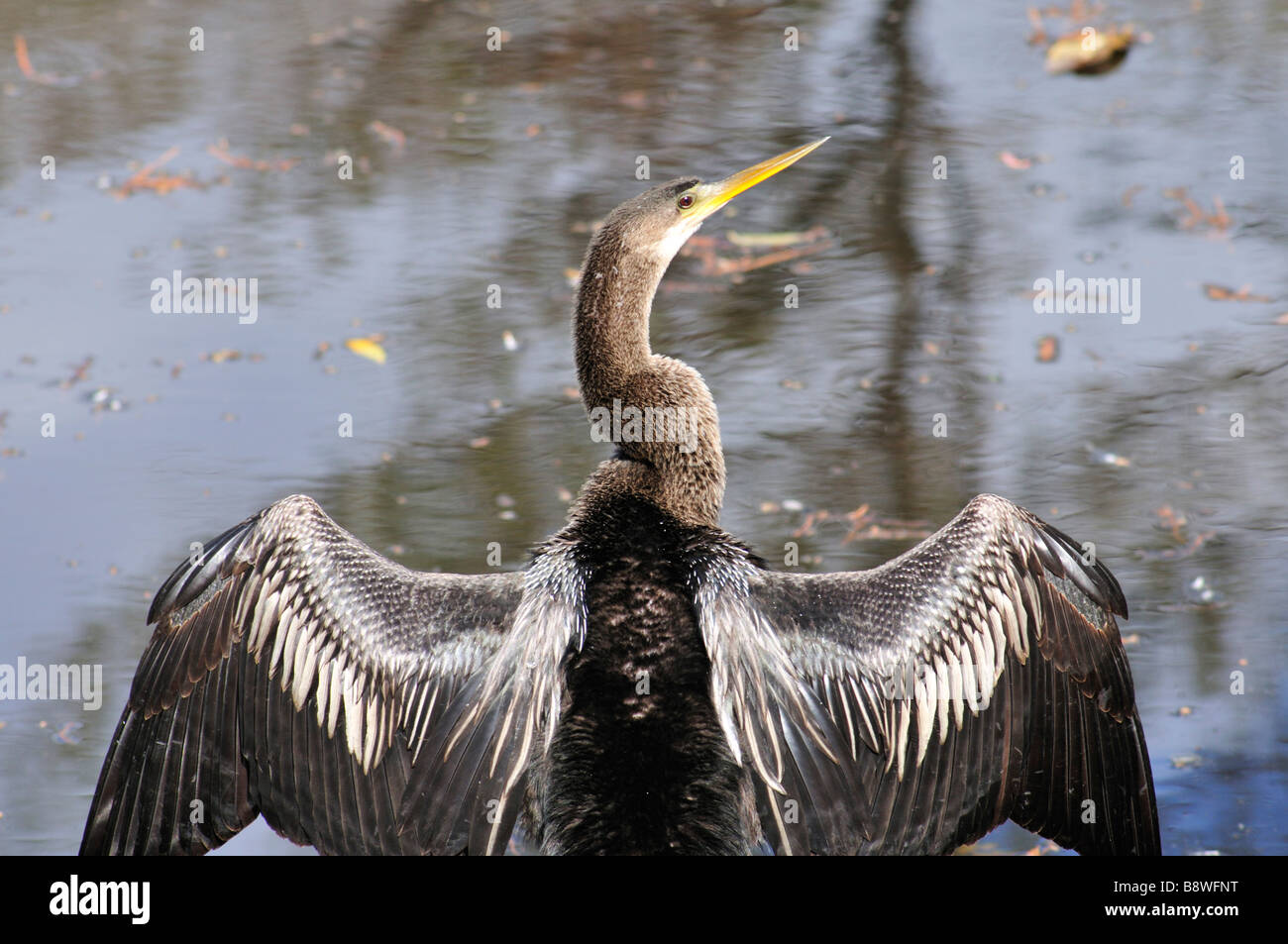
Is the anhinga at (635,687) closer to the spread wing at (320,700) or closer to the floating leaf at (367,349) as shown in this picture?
the spread wing at (320,700)

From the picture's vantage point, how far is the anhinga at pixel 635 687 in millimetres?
3803

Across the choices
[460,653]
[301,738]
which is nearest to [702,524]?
[460,653]

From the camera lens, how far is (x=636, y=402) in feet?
14.5

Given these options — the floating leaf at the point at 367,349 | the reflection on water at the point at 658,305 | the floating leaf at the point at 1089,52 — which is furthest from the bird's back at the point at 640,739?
the floating leaf at the point at 1089,52

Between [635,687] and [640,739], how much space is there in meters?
0.14

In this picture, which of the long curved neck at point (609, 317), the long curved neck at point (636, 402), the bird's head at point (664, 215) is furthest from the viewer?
the bird's head at point (664, 215)

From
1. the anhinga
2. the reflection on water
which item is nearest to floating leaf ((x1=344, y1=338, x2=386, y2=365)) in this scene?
the reflection on water

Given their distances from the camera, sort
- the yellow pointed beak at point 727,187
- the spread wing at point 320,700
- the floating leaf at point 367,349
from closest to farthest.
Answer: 1. the spread wing at point 320,700
2. the yellow pointed beak at point 727,187
3. the floating leaf at point 367,349

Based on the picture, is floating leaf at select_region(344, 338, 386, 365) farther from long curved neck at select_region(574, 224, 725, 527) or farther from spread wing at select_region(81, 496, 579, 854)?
spread wing at select_region(81, 496, 579, 854)

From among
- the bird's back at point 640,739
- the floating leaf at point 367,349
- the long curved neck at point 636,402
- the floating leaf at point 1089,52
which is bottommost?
the bird's back at point 640,739

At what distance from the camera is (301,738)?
410 centimetres

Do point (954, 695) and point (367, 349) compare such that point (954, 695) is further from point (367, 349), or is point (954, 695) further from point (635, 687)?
point (367, 349)

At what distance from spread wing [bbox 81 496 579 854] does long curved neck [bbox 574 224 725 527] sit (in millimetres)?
526
